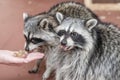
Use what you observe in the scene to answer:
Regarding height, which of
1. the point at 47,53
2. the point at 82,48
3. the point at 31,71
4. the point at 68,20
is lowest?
the point at 31,71

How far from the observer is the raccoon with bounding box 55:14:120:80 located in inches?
89.2

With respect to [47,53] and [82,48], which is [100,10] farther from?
[82,48]

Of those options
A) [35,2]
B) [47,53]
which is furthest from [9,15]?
[47,53]

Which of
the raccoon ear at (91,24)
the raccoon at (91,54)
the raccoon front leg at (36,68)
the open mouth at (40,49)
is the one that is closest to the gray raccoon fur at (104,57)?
the raccoon at (91,54)

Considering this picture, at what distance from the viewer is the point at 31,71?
307 centimetres

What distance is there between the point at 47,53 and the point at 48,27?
26 cm

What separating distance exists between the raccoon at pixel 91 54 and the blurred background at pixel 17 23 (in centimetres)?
64

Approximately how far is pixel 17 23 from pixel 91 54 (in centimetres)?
182

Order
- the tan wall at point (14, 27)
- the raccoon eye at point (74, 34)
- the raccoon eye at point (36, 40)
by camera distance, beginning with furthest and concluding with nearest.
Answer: the tan wall at point (14, 27) → the raccoon eye at point (36, 40) → the raccoon eye at point (74, 34)

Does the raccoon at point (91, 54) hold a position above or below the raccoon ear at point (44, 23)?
below

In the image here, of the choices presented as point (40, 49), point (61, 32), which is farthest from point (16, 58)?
point (61, 32)

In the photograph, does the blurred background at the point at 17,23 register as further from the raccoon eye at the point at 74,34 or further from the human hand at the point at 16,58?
the raccoon eye at the point at 74,34

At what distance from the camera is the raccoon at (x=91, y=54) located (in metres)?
2.27

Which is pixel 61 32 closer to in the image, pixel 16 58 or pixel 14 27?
pixel 16 58
